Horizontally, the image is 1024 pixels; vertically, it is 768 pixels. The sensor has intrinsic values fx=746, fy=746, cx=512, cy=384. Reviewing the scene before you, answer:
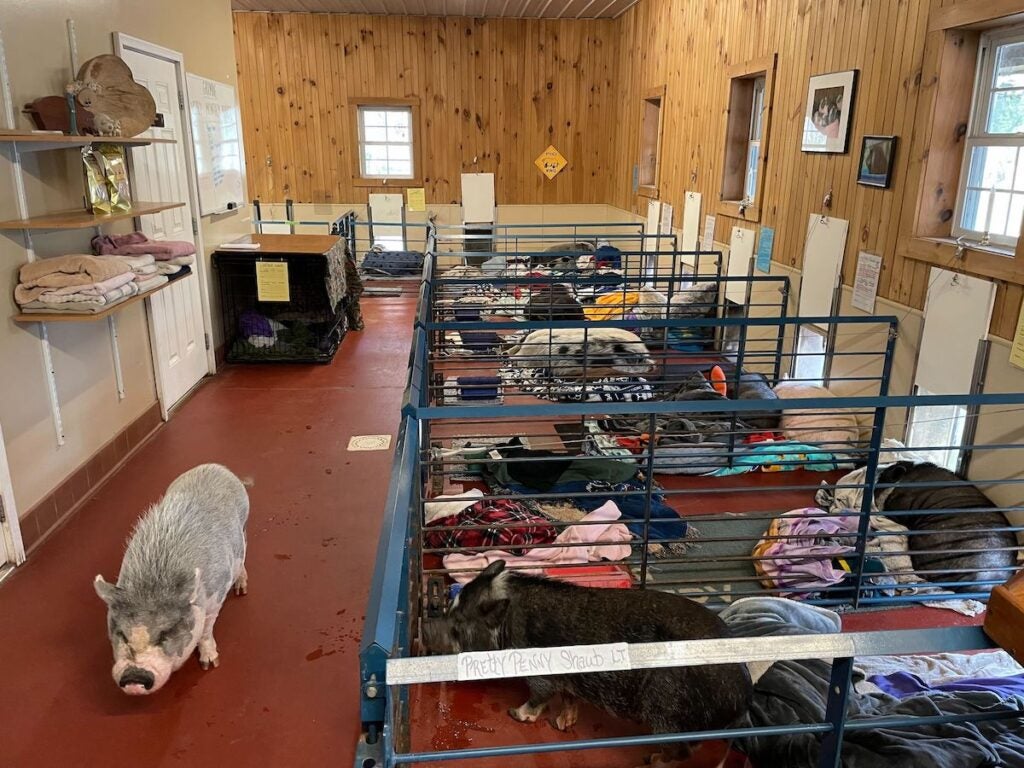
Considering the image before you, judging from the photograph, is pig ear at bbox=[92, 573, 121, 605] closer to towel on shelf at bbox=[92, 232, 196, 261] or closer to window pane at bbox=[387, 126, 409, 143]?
towel on shelf at bbox=[92, 232, 196, 261]

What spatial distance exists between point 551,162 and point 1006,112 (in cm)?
739

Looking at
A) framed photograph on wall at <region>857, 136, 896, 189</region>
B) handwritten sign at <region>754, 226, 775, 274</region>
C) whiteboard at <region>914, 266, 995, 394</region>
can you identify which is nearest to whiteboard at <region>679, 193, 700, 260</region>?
handwritten sign at <region>754, 226, 775, 274</region>

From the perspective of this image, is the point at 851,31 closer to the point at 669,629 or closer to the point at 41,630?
the point at 669,629

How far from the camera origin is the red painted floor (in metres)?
2.32

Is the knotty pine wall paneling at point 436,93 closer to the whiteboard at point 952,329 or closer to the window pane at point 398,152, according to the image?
the window pane at point 398,152

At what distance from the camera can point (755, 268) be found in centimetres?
597

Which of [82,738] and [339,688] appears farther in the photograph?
[339,688]

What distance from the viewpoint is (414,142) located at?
401 inches

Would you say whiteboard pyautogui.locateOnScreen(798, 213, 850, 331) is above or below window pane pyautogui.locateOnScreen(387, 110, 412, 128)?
below

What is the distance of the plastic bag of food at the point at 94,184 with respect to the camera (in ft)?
12.0

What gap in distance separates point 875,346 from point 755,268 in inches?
70.9

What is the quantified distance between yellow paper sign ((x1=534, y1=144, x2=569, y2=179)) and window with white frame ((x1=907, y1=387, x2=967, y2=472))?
7374mm

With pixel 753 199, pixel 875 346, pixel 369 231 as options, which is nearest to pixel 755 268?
pixel 753 199

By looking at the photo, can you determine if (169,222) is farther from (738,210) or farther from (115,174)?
(738,210)
